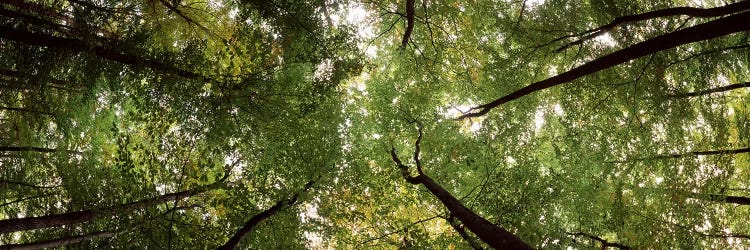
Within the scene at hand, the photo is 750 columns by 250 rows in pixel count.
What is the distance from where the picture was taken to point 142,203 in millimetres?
6430

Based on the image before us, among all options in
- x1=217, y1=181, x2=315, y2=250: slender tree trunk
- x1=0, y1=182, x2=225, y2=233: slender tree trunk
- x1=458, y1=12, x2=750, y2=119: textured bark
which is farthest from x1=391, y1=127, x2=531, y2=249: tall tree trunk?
x1=0, y1=182, x2=225, y2=233: slender tree trunk

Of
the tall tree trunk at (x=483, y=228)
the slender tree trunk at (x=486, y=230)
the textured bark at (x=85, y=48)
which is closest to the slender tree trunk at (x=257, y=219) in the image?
the tall tree trunk at (x=483, y=228)

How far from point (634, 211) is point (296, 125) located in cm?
599

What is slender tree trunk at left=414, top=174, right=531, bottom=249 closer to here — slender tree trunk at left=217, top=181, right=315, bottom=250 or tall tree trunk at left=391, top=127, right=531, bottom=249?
tall tree trunk at left=391, top=127, right=531, bottom=249

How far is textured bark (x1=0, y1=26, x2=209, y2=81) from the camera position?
5.00 meters

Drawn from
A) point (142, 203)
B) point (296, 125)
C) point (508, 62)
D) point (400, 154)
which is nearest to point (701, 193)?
point (508, 62)

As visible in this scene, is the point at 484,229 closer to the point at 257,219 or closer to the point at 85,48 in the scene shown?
the point at 257,219

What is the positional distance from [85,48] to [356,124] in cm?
553

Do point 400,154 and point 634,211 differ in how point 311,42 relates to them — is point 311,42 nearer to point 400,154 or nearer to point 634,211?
point 400,154

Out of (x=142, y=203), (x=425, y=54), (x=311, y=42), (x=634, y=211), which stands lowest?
(x=142, y=203)

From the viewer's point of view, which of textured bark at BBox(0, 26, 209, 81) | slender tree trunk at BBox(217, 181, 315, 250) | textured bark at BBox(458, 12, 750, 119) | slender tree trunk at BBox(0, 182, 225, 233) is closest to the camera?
textured bark at BBox(458, 12, 750, 119)

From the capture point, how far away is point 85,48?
17.1 ft

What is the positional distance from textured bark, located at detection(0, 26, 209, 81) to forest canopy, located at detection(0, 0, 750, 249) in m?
0.02

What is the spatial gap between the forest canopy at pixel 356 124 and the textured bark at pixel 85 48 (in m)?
0.02
